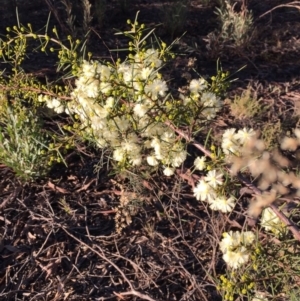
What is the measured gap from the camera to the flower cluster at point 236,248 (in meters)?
1.69

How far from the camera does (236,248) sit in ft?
5.58

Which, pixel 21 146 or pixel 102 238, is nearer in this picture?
pixel 102 238

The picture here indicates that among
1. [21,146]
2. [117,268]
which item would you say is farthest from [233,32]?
[117,268]

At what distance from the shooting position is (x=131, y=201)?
2893 mm

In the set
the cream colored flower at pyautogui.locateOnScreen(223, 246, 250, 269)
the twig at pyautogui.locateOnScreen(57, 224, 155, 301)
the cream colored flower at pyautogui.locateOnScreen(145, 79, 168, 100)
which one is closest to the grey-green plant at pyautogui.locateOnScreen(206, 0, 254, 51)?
the twig at pyautogui.locateOnScreen(57, 224, 155, 301)

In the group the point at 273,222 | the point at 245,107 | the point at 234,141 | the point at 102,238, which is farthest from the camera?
the point at 245,107

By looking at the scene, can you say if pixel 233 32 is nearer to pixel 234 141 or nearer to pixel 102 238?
pixel 102 238

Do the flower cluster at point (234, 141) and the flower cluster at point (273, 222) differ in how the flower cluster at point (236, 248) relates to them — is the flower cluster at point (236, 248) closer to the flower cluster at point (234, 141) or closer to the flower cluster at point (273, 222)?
the flower cluster at point (273, 222)

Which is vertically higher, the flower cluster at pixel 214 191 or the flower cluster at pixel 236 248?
the flower cluster at pixel 214 191

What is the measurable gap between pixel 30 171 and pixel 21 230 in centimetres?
36

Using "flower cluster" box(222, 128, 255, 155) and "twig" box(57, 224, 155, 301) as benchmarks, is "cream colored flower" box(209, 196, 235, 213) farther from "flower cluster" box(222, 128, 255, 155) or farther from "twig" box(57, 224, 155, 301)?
"twig" box(57, 224, 155, 301)

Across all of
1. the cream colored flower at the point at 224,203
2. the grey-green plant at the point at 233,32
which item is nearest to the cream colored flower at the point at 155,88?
the cream colored flower at the point at 224,203

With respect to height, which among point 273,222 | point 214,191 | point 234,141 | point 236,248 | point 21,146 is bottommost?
point 21,146

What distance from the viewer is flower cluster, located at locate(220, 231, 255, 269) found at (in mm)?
1687
